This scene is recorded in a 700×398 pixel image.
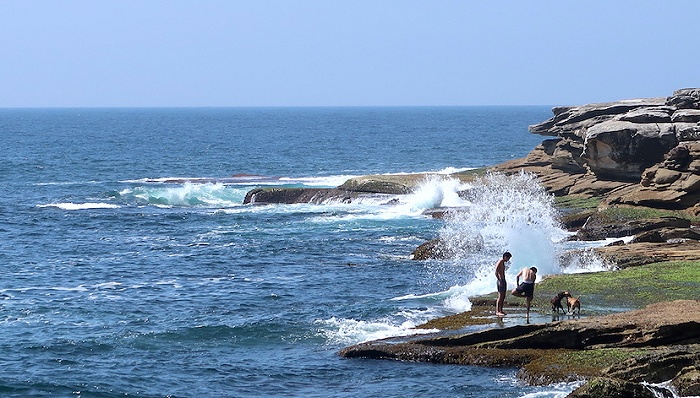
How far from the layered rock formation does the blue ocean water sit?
299 cm

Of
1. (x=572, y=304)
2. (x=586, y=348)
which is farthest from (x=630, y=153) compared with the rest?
(x=586, y=348)

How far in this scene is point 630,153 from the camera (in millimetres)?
51000

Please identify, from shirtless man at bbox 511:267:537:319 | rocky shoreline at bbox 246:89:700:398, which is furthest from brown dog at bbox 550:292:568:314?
rocky shoreline at bbox 246:89:700:398

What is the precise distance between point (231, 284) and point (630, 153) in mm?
21231

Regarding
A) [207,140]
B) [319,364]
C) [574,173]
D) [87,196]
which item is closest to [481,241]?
[574,173]

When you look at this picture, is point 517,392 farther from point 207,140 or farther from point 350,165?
point 207,140

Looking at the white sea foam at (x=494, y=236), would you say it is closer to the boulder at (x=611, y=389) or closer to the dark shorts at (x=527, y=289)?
the dark shorts at (x=527, y=289)

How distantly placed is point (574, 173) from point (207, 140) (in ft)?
323

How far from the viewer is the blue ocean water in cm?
2676

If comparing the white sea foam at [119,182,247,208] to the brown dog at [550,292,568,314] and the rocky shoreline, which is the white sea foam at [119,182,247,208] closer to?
the rocky shoreline

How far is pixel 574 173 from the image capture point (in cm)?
5784

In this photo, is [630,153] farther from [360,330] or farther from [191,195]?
[191,195]

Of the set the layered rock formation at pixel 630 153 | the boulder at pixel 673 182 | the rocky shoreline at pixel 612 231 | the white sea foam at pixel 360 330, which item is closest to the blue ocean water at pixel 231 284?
the white sea foam at pixel 360 330

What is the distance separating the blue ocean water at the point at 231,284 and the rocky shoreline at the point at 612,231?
951mm
